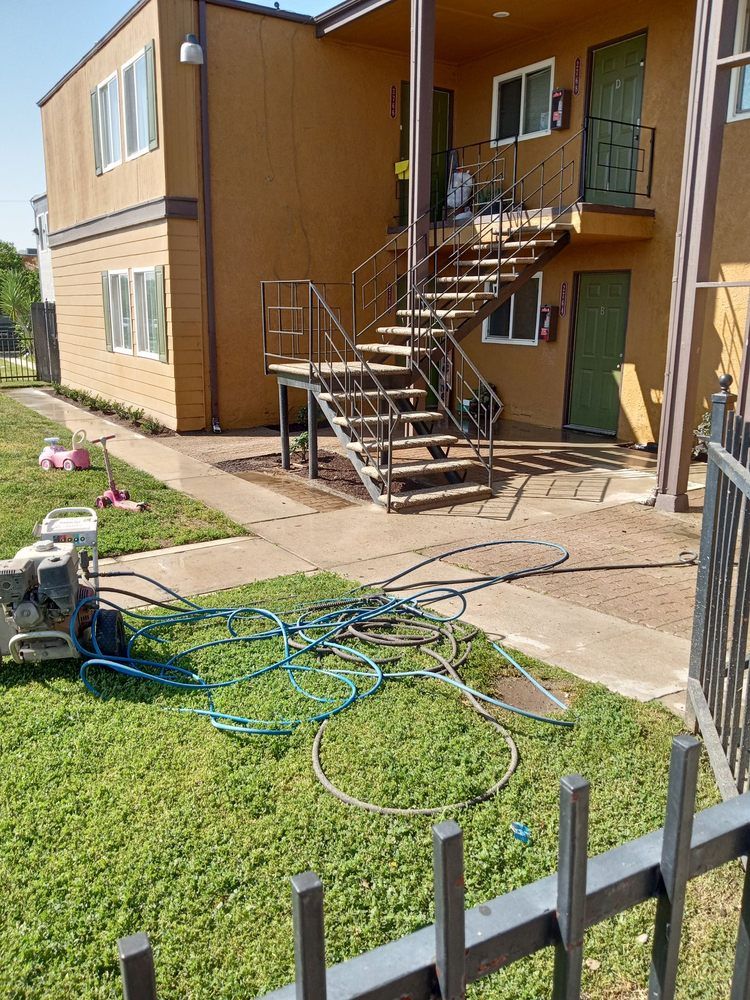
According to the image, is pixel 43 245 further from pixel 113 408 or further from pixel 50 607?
pixel 50 607

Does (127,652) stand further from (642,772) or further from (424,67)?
(424,67)

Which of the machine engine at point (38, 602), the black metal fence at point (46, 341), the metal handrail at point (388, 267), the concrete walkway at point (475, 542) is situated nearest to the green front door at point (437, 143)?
the metal handrail at point (388, 267)

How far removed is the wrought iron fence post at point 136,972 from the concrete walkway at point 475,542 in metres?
3.55

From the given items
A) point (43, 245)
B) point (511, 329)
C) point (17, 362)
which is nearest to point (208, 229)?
point (511, 329)

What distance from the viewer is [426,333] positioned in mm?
9547

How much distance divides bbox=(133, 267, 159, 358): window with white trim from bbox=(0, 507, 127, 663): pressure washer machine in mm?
9102

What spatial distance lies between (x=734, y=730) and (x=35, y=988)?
7.77ft

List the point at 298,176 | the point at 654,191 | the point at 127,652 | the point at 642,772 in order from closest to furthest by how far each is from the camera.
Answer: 1. the point at 642,772
2. the point at 127,652
3. the point at 654,191
4. the point at 298,176

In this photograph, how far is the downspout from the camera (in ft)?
38.9

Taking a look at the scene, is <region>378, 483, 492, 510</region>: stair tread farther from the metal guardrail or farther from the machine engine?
the metal guardrail

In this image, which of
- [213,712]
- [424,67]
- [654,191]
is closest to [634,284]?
[654,191]

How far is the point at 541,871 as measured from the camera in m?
2.80

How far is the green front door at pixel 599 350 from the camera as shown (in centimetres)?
1138

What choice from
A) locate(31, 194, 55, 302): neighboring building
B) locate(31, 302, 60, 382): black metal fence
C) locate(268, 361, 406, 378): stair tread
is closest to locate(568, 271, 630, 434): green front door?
locate(268, 361, 406, 378): stair tread
